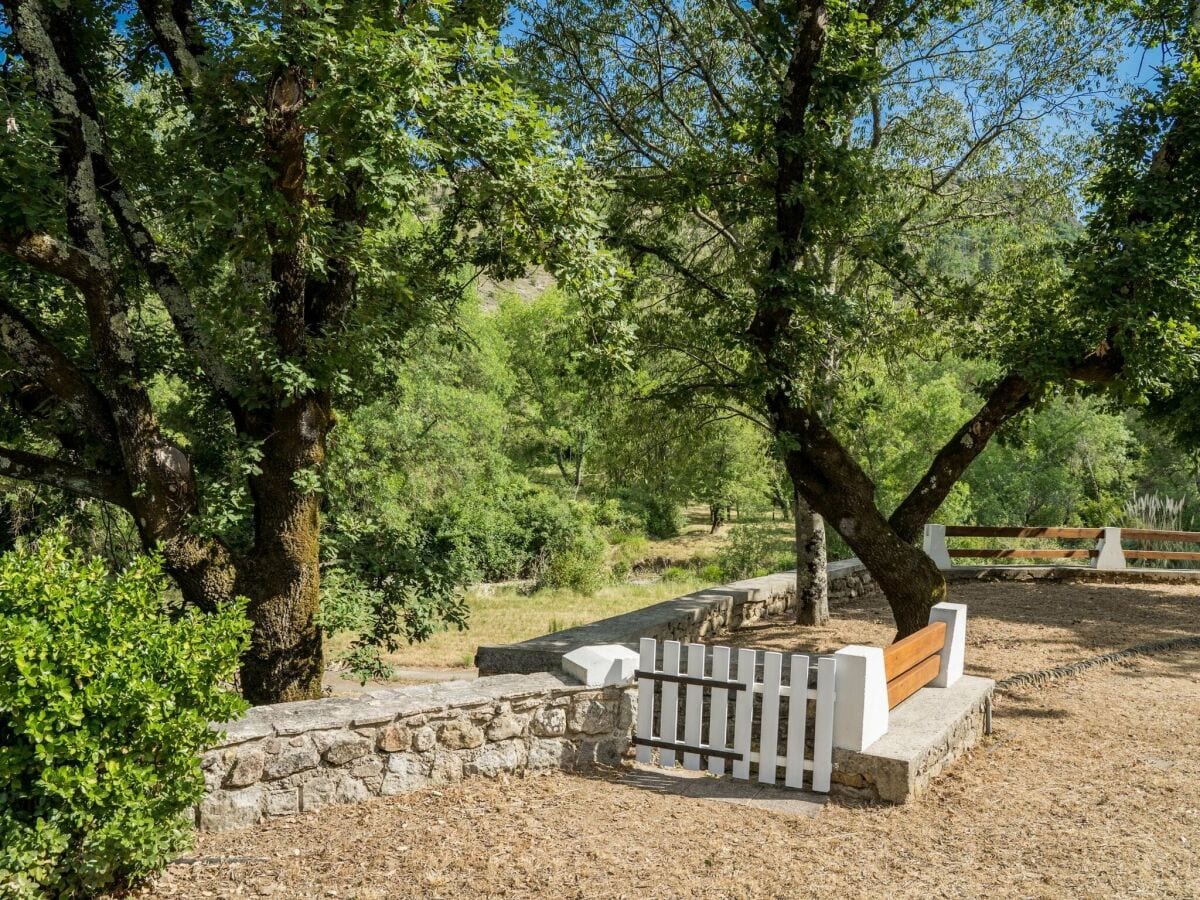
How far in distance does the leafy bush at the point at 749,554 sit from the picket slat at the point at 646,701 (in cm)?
1992

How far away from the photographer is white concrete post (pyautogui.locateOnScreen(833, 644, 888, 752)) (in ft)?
15.6

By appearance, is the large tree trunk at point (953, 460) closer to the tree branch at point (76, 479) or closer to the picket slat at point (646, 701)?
the picket slat at point (646, 701)

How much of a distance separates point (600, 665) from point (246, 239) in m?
3.19

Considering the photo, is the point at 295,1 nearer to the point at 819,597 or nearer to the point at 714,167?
the point at 714,167

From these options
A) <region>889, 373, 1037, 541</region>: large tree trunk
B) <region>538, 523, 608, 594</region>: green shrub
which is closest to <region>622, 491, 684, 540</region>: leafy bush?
<region>538, 523, 608, 594</region>: green shrub

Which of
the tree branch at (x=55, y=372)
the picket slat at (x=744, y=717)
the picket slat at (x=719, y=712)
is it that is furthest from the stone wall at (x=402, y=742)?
the tree branch at (x=55, y=372)

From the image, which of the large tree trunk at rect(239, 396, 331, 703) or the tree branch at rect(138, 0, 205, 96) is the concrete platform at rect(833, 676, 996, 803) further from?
the tree branch at rect(138, 0, 205, 96)

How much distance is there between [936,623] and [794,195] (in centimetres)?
335

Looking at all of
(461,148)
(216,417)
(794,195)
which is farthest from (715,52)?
(216,417)

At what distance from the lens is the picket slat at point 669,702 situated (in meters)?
5.22

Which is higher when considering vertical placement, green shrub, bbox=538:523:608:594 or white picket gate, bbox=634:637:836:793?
white picket gate, bbox=634:637:836:793

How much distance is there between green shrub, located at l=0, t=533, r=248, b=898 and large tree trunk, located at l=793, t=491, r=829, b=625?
22.8 feet

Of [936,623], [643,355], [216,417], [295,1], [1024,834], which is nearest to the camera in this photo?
[1024,834]

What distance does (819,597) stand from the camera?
9.62 metres
